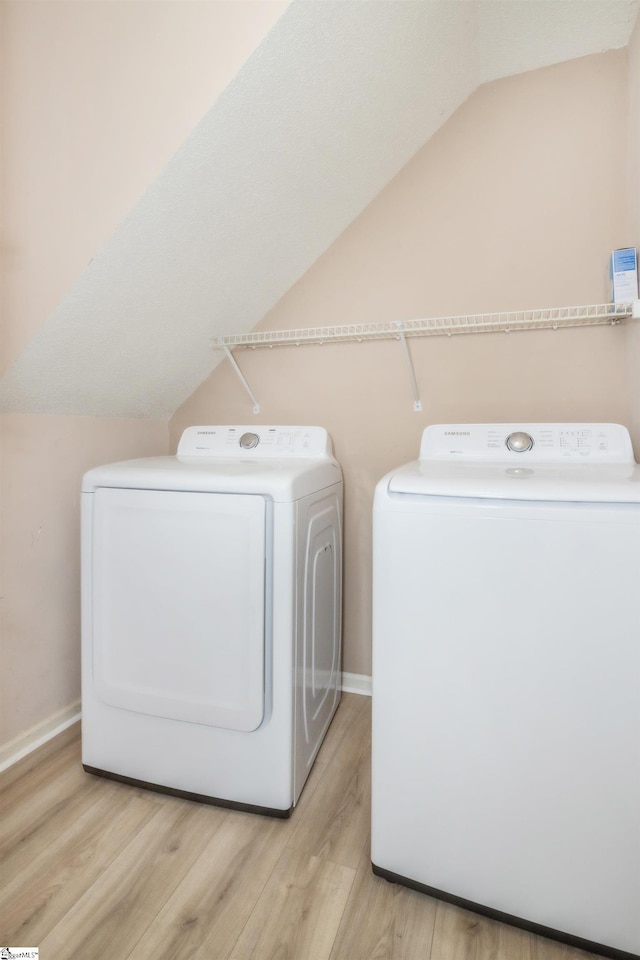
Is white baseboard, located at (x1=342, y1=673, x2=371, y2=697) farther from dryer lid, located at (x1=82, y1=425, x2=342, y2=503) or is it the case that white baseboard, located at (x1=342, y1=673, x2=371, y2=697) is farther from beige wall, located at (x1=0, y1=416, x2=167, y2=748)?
beige wall, located at (x1=0, y1=416, x2=167, y2=748)

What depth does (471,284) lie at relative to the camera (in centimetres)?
182

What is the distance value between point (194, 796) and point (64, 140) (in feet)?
6.03

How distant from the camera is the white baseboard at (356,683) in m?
2.02

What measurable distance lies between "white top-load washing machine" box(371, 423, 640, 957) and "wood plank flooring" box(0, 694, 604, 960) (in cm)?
8

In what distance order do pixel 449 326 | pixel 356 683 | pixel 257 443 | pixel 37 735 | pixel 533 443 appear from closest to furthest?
pixel 533 443
pixel 37 735
pixel 449 326
pixel 257 443
pixel 356 683

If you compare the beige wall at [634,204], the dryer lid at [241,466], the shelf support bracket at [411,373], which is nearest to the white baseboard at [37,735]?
the dryer lid at [241,466]

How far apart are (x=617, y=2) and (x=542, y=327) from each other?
0.94 meters

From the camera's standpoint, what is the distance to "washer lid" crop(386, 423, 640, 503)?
99 centimetres

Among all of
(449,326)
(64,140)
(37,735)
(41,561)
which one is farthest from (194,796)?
(64,140)

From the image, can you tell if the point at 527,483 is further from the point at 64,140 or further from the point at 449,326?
the point at 64,140

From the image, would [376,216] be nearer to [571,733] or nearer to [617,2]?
[617,2]

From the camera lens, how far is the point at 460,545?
104cm

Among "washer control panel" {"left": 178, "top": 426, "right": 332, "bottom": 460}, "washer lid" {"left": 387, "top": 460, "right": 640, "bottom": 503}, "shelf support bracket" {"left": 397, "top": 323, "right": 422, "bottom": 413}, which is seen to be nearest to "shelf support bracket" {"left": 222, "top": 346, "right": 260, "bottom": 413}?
"washer control panel" {"left": 178, "top": 426, "right": 332, "bottom": 460}

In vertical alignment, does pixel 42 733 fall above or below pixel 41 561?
below
